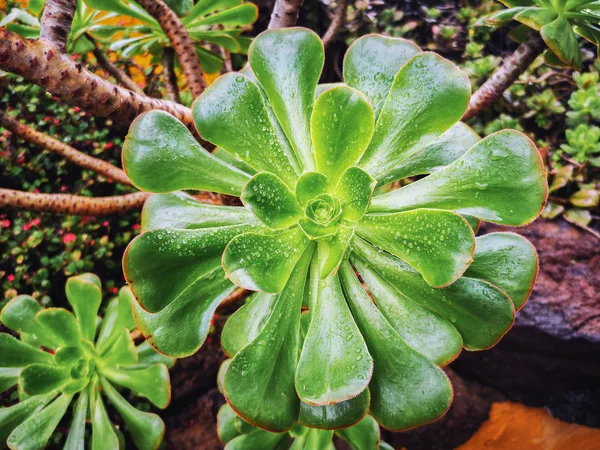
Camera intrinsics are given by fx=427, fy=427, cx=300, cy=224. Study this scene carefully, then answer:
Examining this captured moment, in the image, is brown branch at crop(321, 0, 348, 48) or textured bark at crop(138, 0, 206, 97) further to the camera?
brown branch at crop(321, 0, 348, 48)

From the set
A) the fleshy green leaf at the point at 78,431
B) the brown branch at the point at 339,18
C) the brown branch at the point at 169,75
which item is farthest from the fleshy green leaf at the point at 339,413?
the brown branch at the point at 339,18

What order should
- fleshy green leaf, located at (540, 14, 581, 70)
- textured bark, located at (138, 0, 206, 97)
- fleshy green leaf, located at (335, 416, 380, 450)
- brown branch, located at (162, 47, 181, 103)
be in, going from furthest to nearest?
brown branch, located at (162, 47, 181, 103), textured bark, located at (138, 0, 206, 97), fleshy green leaf, located at (335, 416, 380, 450), fleshy green leaf, located at (540, 14, 581, 70)

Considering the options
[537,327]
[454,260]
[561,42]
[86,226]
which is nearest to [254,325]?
[454,260]

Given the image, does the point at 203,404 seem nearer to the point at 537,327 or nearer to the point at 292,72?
the point at 537,327

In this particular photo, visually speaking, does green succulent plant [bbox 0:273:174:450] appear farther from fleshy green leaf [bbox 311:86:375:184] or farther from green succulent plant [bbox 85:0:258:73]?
green succulent plant [bbox 85:0:258:73]

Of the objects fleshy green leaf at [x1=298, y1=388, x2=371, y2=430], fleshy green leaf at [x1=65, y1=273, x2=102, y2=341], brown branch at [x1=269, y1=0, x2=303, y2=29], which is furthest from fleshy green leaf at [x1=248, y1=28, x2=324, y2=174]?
fleshy green leaf at [x1=65, y1=273, x2=102, y2=341]

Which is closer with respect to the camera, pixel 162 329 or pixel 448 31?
pixel 162 329

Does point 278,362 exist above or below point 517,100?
above

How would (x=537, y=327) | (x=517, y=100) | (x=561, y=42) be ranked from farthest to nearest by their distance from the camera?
(x=517, y=100) < (x=537, y=327) < (x=561, y=42)
